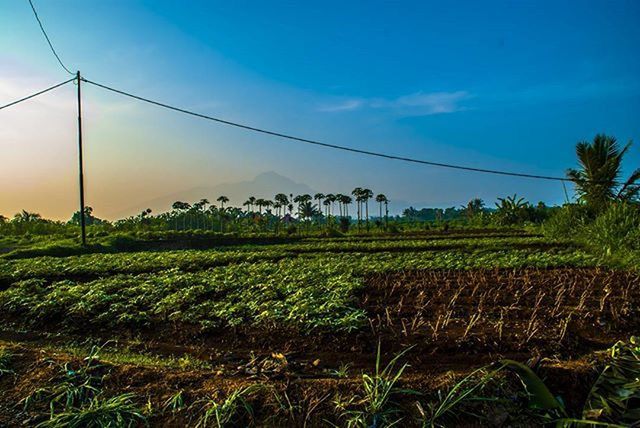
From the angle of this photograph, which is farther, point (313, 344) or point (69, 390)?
point (313, 344)

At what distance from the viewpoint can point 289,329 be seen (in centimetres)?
488

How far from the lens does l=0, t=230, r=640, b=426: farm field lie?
2.83 metres

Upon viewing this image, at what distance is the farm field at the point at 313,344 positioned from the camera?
9.28 ft

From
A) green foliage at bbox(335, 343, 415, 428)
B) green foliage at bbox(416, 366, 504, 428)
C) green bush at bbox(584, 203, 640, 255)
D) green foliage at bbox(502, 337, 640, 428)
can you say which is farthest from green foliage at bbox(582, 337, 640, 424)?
green bush at bbox(584, 203, 640, 255)

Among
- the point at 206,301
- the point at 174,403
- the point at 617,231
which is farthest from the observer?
the point at 617,231

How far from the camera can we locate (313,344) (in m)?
4.48

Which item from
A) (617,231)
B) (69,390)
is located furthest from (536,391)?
(617,231)

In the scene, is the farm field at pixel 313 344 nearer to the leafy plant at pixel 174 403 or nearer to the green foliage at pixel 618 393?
the leafy plant at pixel 174 403

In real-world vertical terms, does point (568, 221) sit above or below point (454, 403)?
above

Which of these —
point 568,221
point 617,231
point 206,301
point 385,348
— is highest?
point 568,221

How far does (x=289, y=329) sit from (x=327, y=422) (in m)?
2.21

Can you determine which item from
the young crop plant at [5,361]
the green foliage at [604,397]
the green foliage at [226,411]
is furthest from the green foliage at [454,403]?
the young crop plant at [5,361]

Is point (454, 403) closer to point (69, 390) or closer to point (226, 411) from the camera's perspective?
point (226, 411)

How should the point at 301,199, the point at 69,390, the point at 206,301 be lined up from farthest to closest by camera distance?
the point at 301,199 → the point at 206,301 → the point at 69,390
